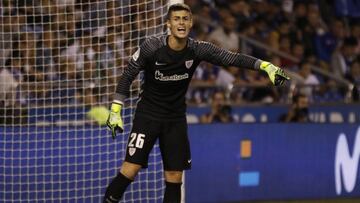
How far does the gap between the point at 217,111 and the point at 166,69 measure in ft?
16.3

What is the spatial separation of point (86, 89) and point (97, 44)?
586 millimetres

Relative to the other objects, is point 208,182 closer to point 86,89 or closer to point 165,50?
point 86,89

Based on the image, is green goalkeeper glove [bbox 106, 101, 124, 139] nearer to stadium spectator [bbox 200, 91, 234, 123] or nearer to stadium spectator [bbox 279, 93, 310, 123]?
stadium spectator [bbox 200, 91, 234, 123]

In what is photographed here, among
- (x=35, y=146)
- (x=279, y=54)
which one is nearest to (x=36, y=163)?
(x=35, y=146)

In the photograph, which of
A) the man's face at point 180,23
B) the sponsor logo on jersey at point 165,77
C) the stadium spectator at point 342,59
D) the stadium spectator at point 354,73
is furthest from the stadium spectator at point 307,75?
the man's face at point 180,23

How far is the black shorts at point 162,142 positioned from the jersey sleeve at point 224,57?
636mm

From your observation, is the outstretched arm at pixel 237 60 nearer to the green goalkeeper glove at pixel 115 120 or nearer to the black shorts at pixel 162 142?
the black shorts at pixel 162 142

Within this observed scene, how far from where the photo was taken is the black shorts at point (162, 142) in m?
8.58

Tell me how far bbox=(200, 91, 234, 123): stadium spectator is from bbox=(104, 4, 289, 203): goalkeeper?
4.58 m

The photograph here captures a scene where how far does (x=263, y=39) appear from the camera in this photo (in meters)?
16.7

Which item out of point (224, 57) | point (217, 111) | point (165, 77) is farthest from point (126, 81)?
point (217, 111)

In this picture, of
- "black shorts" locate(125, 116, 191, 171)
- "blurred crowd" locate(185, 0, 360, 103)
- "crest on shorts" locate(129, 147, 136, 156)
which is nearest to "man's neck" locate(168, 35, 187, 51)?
"black shorts" locate(125, 116, 191, 171)

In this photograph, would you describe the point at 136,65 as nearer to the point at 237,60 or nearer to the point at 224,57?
the point at 224,57

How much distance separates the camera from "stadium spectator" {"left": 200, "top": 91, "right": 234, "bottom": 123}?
1330cm
